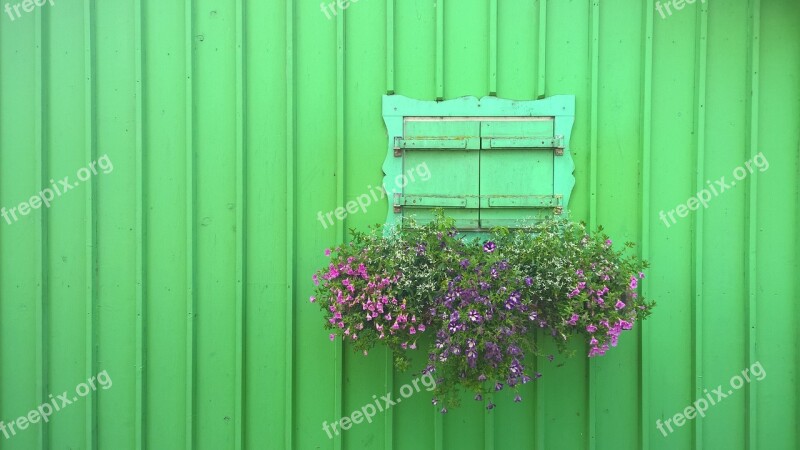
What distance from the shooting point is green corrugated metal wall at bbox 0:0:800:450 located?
122 inches

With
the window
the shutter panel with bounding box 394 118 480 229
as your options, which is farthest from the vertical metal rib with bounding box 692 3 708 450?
the shutter panel with bounding box 394 118 480 229

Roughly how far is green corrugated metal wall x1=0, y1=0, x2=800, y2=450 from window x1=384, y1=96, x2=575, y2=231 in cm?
9

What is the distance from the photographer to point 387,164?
3.15 meters

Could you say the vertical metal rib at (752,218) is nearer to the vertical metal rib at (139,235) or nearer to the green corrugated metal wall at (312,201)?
the green corrugated metal wall at (312,201)

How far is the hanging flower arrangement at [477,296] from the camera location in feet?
8.52

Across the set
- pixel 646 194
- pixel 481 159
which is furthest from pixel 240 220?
pixel 646 194

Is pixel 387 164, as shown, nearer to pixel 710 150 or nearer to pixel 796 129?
pixel 710 150

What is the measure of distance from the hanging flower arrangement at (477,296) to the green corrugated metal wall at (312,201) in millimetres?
403

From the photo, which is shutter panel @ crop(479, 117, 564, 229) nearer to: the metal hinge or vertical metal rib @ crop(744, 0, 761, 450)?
the metal hinge

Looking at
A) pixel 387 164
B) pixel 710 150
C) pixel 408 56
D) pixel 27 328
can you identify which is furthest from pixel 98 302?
pixel 710 150

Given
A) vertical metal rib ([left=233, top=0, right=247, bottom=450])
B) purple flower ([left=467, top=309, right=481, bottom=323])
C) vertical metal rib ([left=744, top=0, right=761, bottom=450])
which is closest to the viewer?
purple flower ([left=467, top=309, right=481, bottom=323])

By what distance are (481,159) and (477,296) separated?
2.79 ft

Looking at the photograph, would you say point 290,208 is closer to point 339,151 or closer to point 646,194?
point 339,151

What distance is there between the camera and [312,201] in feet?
10.5
